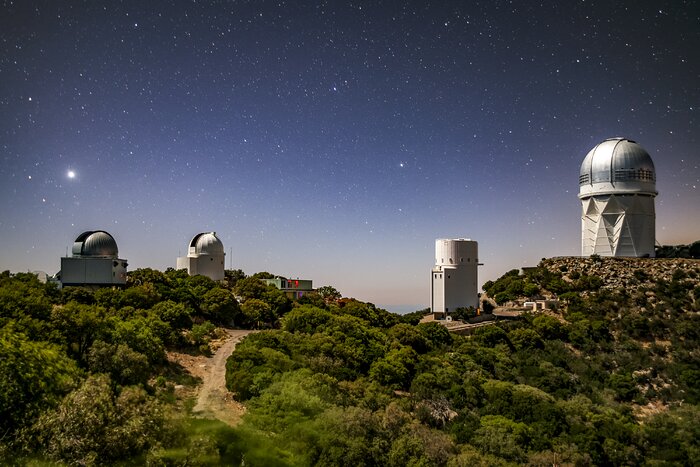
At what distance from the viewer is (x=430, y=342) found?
31.5 metres

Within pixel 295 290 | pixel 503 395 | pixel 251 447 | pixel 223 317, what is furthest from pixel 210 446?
pixel 295 290

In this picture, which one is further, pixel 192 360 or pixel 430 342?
pixel 430 342

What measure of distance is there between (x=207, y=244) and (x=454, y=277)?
76.0 ft

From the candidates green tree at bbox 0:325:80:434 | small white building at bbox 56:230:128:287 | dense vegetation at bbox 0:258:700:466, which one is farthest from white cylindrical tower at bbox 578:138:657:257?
green tree at bbox 0:325:80:434

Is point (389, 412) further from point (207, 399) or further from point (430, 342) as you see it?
point (430, 342)

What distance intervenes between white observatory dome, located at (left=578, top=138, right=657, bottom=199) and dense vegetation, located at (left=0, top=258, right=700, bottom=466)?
11.5 m

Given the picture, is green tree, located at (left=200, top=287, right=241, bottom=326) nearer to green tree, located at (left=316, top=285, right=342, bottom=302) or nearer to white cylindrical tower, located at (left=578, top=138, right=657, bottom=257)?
green tree, located at (left=316, top=285, right=342, bottom=302)

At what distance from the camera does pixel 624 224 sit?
4784 centimetres

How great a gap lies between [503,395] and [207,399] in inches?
558

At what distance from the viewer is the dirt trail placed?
16.2m

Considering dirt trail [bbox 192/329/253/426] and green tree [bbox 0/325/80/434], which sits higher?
green tree [bbox 0/325/80/434]

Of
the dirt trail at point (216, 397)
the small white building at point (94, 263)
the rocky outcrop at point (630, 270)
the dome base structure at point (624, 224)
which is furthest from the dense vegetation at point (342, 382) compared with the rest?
the dome base structure at point (624, 224)

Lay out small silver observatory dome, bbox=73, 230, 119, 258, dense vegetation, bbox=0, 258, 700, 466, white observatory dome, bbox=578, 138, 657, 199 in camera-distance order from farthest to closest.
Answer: white observatory dome, bbox=578, 138, 657, 199, small silver observatory dome, bbox=73, 230, 119, 258, dense vegetation, bbox=0, 258, 700, 466

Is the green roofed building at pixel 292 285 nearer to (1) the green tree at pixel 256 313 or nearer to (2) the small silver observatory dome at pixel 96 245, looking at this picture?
(1) the green tree at pixel 256 313
